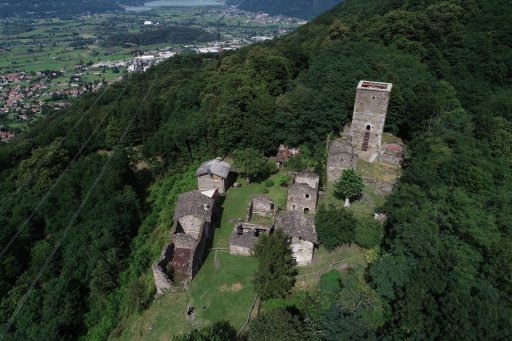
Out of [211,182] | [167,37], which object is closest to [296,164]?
[211,182]

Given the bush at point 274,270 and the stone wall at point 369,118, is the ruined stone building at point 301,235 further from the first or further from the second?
the stone wall at point 369,118

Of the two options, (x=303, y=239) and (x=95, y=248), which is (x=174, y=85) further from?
(x=303, y=239)

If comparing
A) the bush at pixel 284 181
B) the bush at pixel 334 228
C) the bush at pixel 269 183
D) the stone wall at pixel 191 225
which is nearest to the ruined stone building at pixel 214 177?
the bush at pixel 269 183

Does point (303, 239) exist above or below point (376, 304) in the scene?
above

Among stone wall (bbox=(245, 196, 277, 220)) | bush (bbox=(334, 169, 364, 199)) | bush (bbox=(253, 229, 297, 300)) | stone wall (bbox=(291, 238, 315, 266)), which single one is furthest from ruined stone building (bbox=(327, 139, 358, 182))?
bush (bbox=(253, 229, 297, 300))

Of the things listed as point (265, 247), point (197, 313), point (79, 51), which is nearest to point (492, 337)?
point (265, 247)
